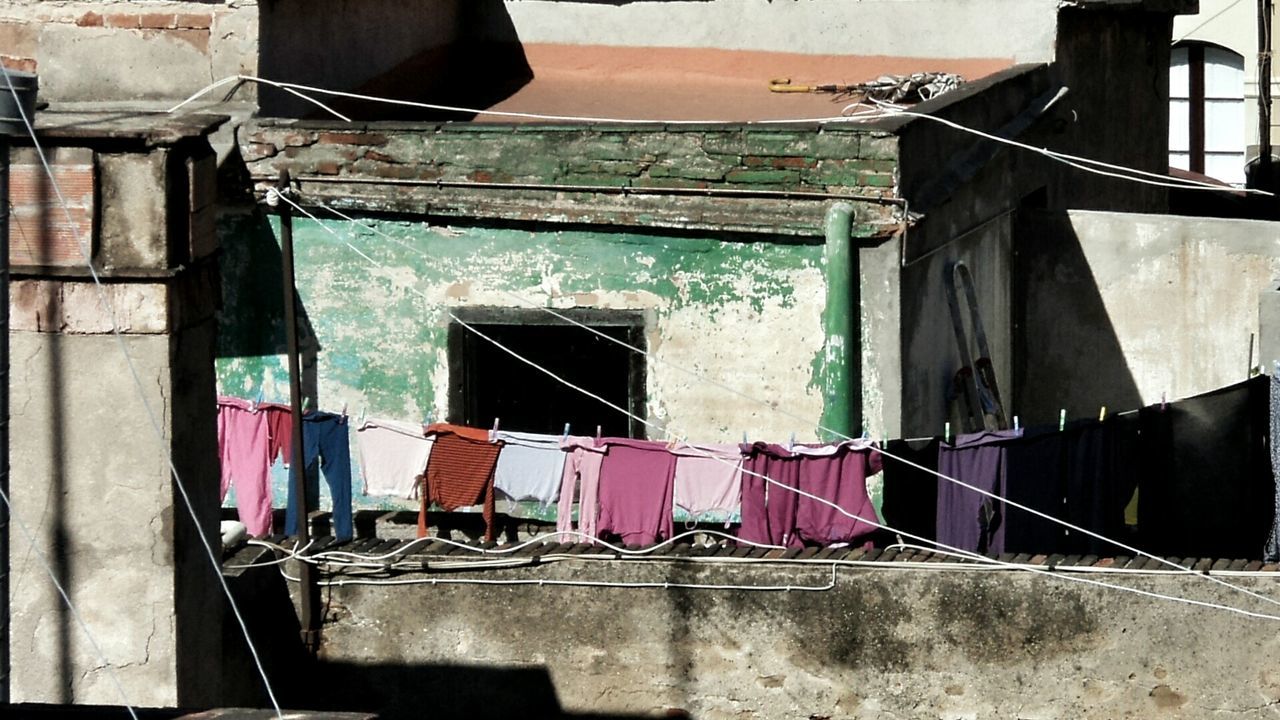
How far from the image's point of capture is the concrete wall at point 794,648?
30.2ft

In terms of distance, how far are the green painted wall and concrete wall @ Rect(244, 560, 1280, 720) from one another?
267 centimetres

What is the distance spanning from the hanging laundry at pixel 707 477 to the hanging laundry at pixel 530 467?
69 cm

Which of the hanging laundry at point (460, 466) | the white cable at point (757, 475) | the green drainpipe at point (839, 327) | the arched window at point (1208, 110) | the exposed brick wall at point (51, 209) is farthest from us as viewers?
the arched window at point (1208, 110)

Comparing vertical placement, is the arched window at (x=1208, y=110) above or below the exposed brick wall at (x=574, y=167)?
above

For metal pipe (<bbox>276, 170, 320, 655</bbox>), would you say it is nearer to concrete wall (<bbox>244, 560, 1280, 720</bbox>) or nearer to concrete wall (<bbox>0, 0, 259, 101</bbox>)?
concrete wall (<bbox>244, 560, 1280, 720</bbox>)

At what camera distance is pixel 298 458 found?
10414 mm

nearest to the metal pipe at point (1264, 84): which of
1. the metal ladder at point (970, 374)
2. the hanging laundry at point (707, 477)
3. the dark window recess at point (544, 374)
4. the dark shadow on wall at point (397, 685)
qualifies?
the metal ladder at point (970, 374)

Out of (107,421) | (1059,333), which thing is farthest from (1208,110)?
(107,421)

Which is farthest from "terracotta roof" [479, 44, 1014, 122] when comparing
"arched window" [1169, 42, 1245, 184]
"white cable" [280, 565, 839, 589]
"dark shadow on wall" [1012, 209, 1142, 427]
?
"arched window" [1169, 42, 1245, 184]

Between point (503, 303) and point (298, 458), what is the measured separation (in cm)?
222

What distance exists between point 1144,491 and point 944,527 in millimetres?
A: 1202

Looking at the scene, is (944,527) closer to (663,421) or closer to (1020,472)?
(1020,472)

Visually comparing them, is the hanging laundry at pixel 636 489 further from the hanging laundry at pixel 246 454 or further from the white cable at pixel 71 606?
the white cable at pixel 71 606

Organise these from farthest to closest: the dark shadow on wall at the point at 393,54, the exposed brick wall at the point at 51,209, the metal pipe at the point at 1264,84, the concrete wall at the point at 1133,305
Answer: the metal pipe at the point at 1264,84 < the concrete wall at the point at 1133,305 < the dark shadow on wall at the point at 393,54 < the exposed brick wall at the point at 51,209
